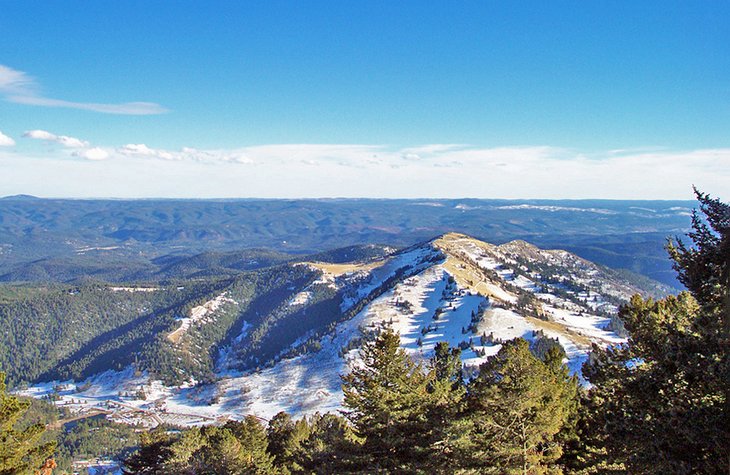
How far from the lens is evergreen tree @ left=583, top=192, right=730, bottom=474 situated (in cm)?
1504

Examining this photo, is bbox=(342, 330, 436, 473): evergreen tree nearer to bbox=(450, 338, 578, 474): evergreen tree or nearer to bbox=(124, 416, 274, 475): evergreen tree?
bbox=(450, 338, 578, 474): evergreen tree

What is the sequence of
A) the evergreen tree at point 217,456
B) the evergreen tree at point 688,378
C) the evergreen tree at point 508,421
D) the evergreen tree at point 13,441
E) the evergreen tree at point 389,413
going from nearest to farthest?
1. the evergreen tree at point 688,378
2. the evergreen tree at point 508,421
3. the evergreen tree at point 13,441
4. the evergreen tree at point 389,413
5. the evergreen tree at point 217,456

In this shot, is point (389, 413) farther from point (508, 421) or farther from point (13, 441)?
point (13, 441)

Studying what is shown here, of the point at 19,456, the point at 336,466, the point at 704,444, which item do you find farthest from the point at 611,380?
the point at 19,456

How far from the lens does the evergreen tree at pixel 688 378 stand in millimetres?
15039

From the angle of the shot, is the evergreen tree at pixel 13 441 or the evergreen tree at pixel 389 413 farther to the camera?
the evergreen tree at pixel 389 413

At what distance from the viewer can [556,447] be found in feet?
76.2

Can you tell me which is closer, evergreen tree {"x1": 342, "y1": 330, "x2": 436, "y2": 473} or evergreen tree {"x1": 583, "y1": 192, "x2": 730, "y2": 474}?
evergreen tree {"x1": 583, "y1": 192, "x2": 730, "y2": 474}

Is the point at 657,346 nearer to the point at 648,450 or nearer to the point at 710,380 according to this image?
the point at 710,380

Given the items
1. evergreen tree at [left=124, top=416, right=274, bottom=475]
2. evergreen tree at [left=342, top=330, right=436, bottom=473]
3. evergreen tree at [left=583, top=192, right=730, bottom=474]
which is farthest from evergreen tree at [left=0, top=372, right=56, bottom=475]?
evergreen tree at [left=583, top=192, right=730, bottom=474]

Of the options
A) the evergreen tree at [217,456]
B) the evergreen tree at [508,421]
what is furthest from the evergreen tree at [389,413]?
the evergreen tree at [217,456]

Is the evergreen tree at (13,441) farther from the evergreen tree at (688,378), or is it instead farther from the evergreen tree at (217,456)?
the evergreen tree at (688,378)

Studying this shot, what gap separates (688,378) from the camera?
16484 mm

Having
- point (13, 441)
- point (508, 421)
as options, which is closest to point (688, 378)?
point (508, 421)
